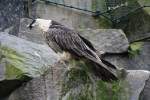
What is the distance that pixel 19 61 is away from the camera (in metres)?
7.76

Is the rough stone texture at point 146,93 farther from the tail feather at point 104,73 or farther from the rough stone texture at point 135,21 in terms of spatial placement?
the rough stone texture at point 135,21

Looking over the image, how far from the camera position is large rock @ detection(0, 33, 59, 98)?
24.8ft

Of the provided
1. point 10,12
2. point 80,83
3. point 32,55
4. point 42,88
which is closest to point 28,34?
point 10,12

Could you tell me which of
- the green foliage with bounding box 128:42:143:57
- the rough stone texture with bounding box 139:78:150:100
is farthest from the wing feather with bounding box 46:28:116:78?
the green foliage with bounding box 128:42:143:57

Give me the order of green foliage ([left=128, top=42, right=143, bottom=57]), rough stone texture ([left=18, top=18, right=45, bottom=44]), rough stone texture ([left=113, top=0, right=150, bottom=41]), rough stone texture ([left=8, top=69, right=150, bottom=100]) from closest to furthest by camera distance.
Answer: rough stone texture ([left=8, top=69, right=150, bottom=100]) → rough stone texture ([left=18, top=18, right=45, bottom=44]) → green foliage ([left=128, top=42, right=143, bottom=57]) → rough stone texture ([left=113, top=0, right=150, bottom=41])

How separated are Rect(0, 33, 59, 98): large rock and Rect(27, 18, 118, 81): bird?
34cm

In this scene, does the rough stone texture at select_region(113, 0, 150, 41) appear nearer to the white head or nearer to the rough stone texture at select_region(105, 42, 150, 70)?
the rough stone texture at select_region(105, 42, 150, 70)

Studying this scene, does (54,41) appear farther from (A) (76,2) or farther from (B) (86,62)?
(A) (76,2)

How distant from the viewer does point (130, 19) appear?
1034cm

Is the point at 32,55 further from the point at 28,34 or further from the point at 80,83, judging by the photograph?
the point at 28,34

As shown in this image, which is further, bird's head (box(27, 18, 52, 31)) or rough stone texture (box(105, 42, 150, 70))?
rough stone texture (box(105, 42, 150, 70))

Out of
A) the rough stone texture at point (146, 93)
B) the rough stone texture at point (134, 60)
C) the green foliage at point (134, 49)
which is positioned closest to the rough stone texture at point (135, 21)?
the green foliage at point (134, 49)

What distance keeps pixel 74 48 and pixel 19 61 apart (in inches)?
32.0

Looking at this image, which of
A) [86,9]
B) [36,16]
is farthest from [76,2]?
[36,16]
